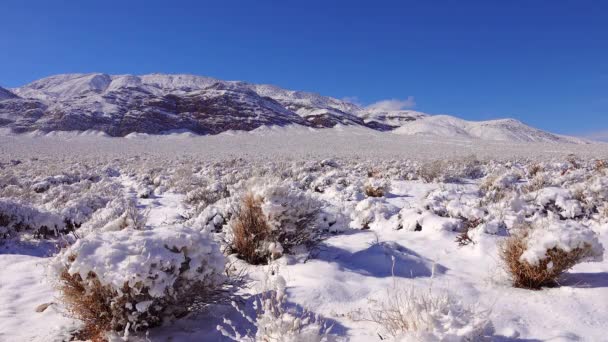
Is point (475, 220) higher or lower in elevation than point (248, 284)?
higher

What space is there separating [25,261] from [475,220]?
6.10 metres

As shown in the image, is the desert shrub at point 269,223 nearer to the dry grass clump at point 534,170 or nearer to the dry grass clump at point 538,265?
the dry grass clump at point 538,265

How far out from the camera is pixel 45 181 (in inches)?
495

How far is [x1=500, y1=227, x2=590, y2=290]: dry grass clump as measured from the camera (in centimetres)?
358

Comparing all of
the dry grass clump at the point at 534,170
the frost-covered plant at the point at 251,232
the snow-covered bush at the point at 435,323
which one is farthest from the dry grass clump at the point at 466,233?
the dry grass clump at the point at 534,170

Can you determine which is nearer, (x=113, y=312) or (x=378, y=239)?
(x=113, y=312)

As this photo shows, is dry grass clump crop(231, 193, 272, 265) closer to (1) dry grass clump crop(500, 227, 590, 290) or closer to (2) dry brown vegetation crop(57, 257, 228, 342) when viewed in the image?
(2) dry brown vegetation crop(57, 257, 228, 342)

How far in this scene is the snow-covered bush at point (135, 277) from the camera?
9.11ft

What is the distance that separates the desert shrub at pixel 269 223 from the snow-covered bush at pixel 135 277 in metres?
1.39

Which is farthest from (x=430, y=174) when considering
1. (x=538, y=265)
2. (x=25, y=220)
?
(x=25, y=220)

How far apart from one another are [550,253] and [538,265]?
0.16 metres

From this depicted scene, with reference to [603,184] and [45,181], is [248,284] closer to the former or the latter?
[603,184]

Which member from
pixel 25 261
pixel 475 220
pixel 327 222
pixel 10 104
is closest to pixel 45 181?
pixel 25 261

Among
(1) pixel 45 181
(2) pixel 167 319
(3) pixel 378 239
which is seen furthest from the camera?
(1) pixel 45 181
